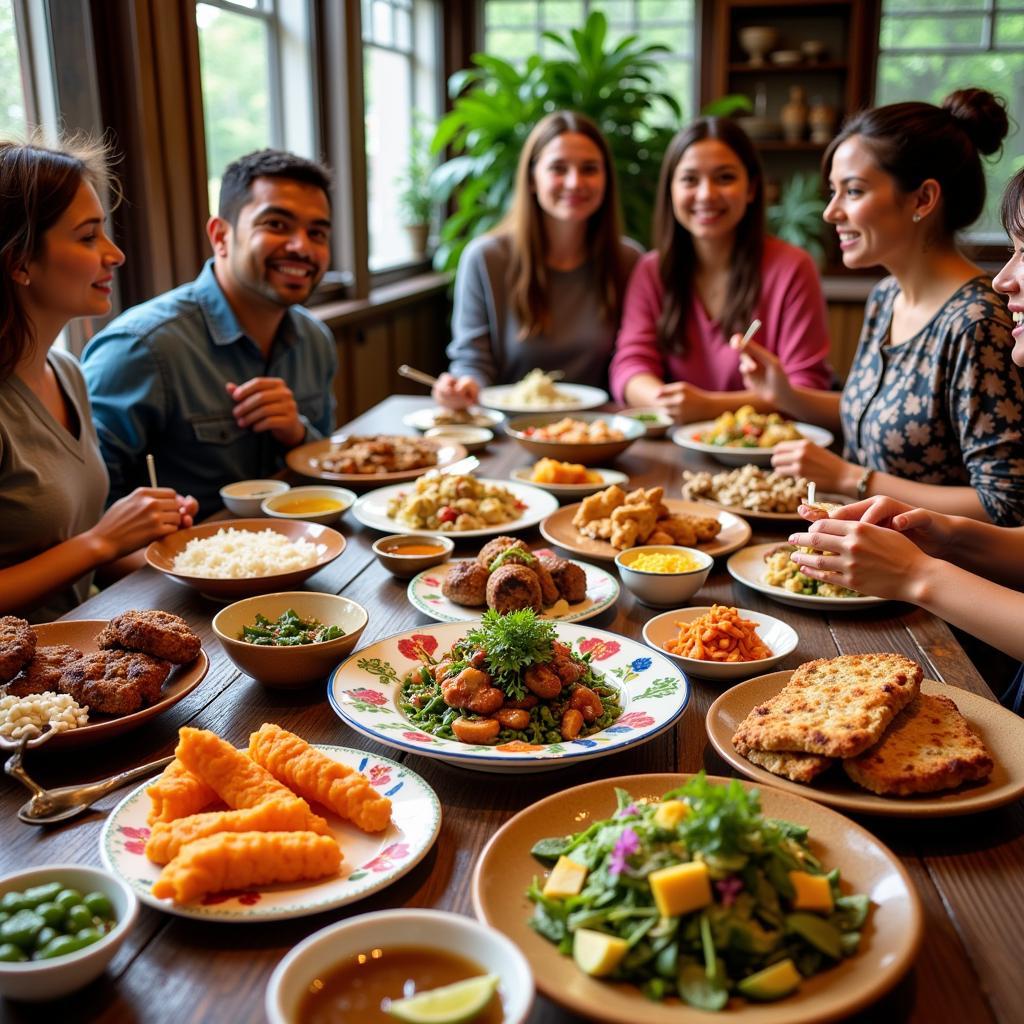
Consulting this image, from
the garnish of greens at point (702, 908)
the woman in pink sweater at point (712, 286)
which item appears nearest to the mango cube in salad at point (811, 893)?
the garnish of greens at point (702, 908)

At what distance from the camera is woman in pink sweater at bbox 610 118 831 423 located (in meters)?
3.54

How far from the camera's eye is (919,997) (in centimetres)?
90

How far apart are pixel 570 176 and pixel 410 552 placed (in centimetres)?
231

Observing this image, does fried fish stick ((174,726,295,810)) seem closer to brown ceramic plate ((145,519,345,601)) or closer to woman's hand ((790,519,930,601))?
brown ceramic plate ((145,519,345,601))

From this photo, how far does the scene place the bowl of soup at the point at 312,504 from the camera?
86.8 inches

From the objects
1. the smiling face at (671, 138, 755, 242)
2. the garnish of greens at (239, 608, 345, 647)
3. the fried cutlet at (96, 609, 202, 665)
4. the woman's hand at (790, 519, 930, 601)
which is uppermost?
the smiling face at (671, 138, 755, 242)

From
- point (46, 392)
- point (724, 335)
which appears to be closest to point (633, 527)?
point (46, 392)

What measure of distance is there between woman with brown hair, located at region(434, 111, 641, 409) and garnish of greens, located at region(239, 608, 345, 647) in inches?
97.6

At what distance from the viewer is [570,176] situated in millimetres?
3812

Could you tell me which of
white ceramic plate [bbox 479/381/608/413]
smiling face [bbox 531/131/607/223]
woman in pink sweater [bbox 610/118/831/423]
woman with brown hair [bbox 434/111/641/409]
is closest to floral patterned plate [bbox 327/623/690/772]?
white ceramic plate [bbox 479/381/608/413]

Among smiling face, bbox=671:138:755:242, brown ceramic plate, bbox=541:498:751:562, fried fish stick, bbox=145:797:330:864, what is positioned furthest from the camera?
smiling face, bbox=671:138:755:242

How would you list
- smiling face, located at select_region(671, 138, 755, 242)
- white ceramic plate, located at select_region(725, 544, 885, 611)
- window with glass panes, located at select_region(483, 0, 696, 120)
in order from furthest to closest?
window with glass panes, located at select_region(483, 0, 696, 120) → smiling face, located at select_region(671, 138, 755, 242) → white ceramic plate, located at select_region(725, 544, 885, 611)

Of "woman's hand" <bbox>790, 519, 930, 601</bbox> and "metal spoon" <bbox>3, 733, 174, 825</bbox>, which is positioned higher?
"woman's hand" <bbox>790, 519, 930, 601</bbox>

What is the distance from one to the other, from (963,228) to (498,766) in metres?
1.87
